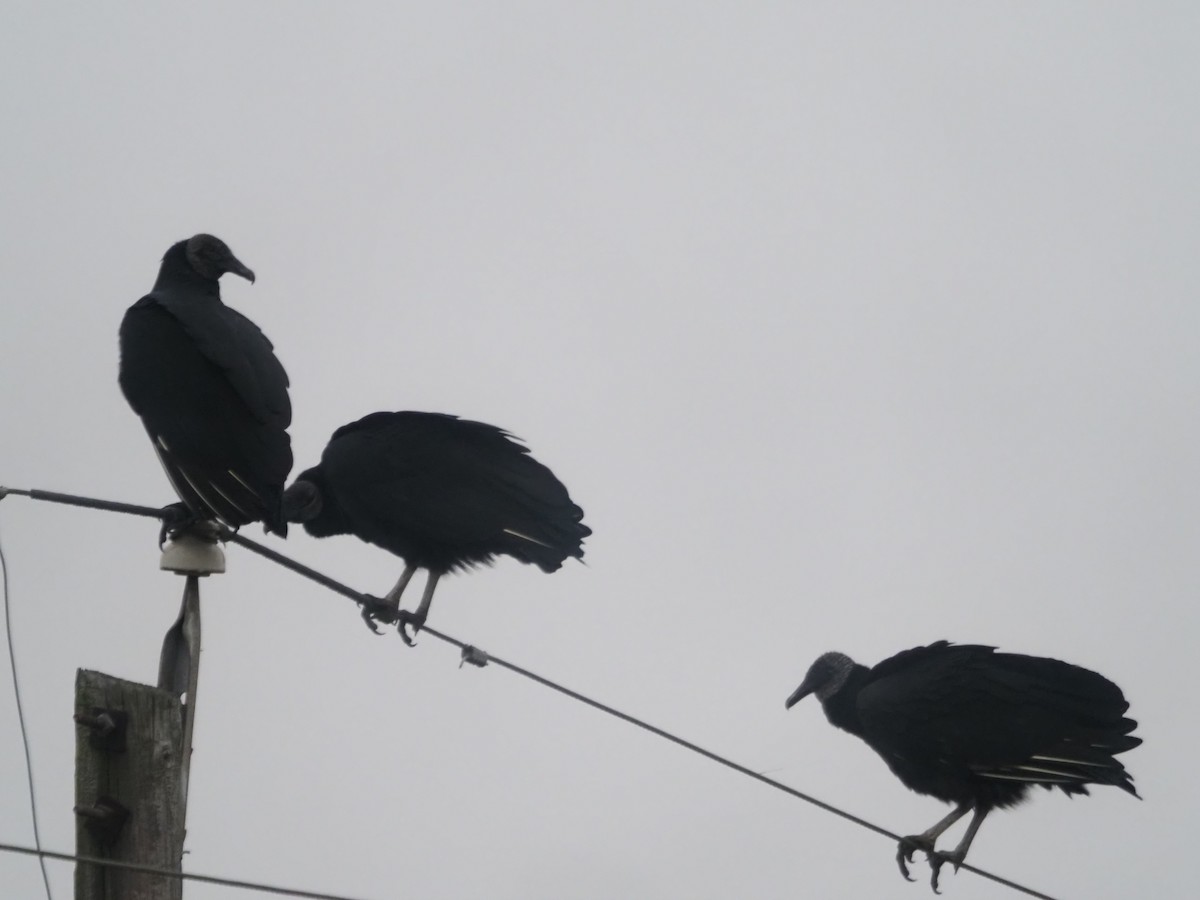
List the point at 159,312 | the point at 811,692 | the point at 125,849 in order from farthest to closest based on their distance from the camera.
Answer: the point at 811,692 < the point at 159,312 < the point at 125,849

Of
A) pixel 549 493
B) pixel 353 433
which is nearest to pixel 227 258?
pixel 353 433

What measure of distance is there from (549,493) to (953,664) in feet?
5.19

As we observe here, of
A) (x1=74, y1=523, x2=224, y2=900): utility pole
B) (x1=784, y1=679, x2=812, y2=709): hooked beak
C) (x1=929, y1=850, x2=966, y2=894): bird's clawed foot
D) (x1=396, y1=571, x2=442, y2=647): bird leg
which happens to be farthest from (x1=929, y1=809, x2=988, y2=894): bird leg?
(x1=74, y1=523, x2=224, y2=900): utility pole

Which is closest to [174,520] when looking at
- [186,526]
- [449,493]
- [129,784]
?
[186,526]

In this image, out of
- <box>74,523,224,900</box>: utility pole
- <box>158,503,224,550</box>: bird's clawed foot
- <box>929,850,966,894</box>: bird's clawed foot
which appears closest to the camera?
<box>74,523,224,900</box>: utility pole

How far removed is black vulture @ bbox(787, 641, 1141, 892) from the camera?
5000mm

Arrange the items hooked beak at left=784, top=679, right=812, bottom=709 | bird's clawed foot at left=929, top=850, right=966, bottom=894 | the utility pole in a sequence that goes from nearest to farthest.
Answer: the utility pole < bird's clawed foot at left=929, top=850, right=966, bottom=894 < hooked beak at left=784, top=679, right=812, bottom=709

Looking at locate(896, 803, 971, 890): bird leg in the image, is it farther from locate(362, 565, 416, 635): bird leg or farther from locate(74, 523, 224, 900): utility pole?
locate(74, 523, 224, 900): utility pole

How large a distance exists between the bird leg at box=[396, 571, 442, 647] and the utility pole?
1604 millimetres

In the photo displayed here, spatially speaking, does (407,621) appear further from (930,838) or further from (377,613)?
(930,838)

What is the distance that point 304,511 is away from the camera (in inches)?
200

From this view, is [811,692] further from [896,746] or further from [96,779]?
[96,779]

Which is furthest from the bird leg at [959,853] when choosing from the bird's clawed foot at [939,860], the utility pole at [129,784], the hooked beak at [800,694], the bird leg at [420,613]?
the utility pole at [129,784]

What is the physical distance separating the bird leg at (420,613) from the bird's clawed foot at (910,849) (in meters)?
1.87
